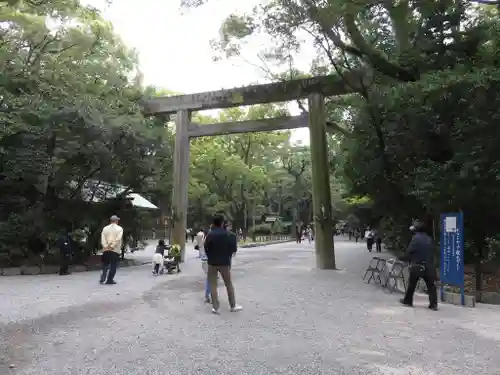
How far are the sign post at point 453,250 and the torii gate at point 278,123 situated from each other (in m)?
5.88

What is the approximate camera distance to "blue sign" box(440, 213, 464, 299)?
819 centimetres

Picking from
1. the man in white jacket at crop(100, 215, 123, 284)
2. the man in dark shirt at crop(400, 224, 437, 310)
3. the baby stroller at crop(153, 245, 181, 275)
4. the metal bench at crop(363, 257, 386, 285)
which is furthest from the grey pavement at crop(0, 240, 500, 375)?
the baby stroller at crop(153, 245, 181, 275)

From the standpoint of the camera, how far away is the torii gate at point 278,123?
47.4ft

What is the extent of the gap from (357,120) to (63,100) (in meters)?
A: 9.18

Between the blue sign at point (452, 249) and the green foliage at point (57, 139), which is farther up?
the green foliage at point (57, 139)

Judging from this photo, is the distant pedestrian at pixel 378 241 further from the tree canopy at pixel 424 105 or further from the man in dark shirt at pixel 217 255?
the man in dark shirt at pixel 217 255

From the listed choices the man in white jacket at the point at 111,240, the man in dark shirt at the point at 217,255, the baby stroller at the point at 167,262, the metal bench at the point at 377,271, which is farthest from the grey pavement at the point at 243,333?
the baby stroller at the point at 167,262

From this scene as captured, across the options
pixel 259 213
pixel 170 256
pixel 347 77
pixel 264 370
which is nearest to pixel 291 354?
pixel 264 370

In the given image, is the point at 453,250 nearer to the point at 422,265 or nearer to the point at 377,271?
the point at 422,265

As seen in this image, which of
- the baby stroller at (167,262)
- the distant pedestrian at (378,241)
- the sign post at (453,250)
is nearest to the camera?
the sign post at (453,250)

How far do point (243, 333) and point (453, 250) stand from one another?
4693mm

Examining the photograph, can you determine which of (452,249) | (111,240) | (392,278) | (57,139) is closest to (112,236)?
(111,240)

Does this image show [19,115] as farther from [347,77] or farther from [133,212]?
[347,77]

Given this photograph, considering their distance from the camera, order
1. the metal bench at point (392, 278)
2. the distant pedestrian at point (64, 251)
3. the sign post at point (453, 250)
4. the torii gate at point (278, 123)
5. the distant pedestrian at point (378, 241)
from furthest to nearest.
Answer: the distant pedestrian at point (378, 241)
the torii gate at point (278, 123)
the distant pedestrian at point (64, 251)
the metal bench at point (392, 278)
the sign post at point (453, 250)
